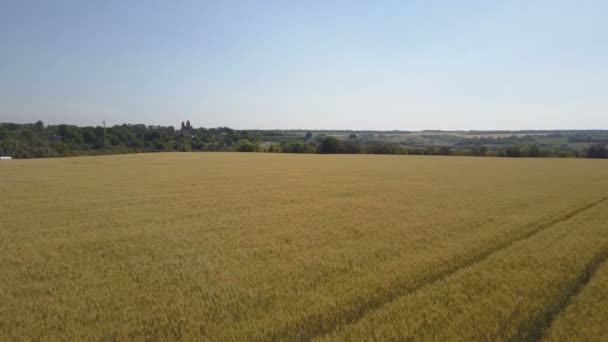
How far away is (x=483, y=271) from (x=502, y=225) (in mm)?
4943

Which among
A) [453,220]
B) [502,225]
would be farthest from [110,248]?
[502,225]

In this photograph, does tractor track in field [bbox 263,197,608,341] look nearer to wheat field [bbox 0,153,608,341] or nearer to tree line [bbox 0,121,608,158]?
wheat field [bbox 0,153,608,341]

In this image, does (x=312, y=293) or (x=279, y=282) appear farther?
(x=279, y=282)

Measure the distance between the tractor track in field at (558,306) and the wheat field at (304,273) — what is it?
0.09ft

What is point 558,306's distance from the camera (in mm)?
5508

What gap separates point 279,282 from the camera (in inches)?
256

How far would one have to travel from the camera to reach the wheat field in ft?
16.1

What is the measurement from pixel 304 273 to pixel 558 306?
14.9 ft

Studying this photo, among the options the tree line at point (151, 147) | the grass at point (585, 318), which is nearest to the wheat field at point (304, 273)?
the grass at point (585, 318)

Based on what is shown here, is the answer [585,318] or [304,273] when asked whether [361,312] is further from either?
[585,318]

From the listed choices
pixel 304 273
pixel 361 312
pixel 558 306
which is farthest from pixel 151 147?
pixel 558 306

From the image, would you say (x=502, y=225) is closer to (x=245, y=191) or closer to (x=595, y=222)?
(x=595, y=222)

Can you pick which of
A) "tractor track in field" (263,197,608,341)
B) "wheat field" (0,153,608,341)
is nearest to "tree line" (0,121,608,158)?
"wheat field" (0,153,608,341)

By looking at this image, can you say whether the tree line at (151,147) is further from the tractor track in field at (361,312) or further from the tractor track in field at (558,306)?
the tractor track in field at (361,312)
